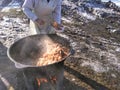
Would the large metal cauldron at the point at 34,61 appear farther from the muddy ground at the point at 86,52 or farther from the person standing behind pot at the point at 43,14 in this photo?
the muddy ground at the point at 86,52

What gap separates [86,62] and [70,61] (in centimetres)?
47

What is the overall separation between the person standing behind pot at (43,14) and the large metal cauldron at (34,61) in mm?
424

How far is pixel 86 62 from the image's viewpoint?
21.2ft

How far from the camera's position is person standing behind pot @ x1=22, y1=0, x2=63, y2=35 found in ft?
15.9

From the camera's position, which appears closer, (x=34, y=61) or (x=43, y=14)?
(x=34, y=61)

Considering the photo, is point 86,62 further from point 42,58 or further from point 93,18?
point 93,18

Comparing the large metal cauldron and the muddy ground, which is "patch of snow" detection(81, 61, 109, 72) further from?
the large metal cauldron

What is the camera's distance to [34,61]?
4.32 meters

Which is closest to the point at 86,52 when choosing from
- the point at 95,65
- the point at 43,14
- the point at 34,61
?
the point at 95,65

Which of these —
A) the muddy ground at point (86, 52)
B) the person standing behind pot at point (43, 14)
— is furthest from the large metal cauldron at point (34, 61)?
the muddy ground at point (86, 52)

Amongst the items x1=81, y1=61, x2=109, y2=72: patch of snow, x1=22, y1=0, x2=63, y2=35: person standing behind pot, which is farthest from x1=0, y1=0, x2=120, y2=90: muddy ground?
x1=22, y1=0, x2=63, y2=35: person standing behind pot

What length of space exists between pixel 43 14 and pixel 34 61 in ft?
4.55

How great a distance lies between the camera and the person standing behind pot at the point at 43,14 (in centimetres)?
483

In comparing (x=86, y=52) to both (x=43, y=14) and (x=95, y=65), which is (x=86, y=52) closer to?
(x=95, y=65)
